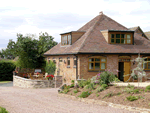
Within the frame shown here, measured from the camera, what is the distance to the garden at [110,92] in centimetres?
1140

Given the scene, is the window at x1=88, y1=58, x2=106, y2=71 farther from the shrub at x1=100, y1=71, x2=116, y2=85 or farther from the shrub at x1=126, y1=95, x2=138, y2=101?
the shrub at x1=126, y1=95, x2=138, y2=101

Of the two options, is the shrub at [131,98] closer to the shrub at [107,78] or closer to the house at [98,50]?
the shrub at [107,78]

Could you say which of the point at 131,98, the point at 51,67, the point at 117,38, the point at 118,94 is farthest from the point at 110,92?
the point at 51,67

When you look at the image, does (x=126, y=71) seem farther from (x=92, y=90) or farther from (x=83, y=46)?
(x=92, y=90)

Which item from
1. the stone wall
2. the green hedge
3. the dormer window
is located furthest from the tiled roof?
the green hedge

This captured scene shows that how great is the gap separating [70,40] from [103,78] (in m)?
12.9

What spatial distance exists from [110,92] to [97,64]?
10622 millimetres

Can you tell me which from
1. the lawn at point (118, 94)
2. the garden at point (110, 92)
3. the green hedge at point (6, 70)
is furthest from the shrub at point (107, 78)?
the green hedge at point (6, 70)

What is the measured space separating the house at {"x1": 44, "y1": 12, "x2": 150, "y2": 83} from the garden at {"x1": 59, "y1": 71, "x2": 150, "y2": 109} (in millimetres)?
6470

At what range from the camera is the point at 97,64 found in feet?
78.4

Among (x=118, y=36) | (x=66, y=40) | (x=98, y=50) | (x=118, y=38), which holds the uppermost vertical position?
(x=118, y=36)

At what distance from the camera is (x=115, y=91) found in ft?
44.2

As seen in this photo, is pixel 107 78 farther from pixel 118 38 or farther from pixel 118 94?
pixel 118 38

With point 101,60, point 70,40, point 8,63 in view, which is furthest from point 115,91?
point 8,63
